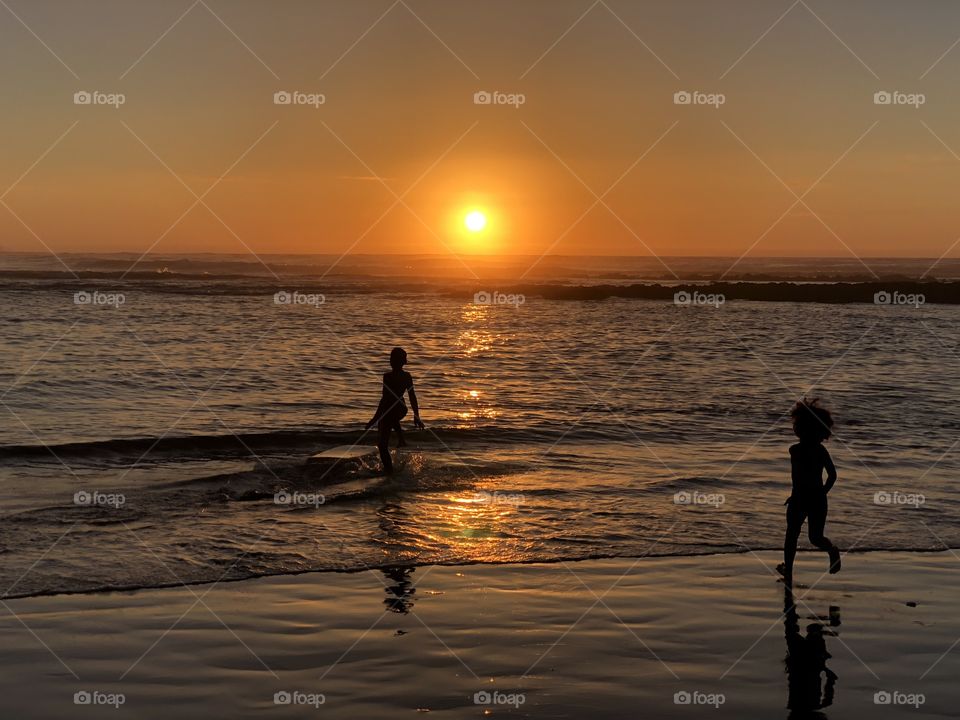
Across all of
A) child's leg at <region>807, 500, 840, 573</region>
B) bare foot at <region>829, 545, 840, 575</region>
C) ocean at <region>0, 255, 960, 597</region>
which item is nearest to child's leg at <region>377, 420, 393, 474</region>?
ocean at <region>0, 255, 960, 597</region>

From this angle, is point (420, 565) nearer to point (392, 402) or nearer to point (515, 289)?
point (392, 402)

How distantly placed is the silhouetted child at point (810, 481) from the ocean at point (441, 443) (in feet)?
4.57

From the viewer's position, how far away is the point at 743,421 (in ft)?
67.4

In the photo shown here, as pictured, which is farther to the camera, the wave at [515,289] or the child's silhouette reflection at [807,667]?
the wave at [515,289]

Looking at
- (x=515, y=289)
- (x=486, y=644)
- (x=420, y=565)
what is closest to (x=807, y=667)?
(x=486, y=644)

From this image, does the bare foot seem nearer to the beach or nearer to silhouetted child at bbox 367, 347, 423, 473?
the beach

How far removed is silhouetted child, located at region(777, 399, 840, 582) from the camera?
9344mm

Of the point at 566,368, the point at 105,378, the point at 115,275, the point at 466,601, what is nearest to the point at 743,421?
the point at 566,368

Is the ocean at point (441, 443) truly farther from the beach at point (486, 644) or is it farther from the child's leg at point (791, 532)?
the child's leg at point (791, 532)

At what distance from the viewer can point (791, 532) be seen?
9391 mm


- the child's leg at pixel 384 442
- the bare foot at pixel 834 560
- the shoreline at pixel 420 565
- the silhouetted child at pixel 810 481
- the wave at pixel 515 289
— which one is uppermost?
the wave at pixel 515 289

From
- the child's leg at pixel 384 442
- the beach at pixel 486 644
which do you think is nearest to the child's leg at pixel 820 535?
the beach at pixel 486 644

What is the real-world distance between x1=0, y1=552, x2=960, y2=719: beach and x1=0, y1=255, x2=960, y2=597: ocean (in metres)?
0.88

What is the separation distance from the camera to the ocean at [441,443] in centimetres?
1081
